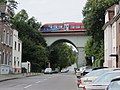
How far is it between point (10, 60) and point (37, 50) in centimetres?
2366

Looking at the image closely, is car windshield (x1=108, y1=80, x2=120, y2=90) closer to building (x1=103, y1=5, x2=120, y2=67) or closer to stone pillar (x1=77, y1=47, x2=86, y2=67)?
building (x1=103, y1=5, x2=120, y2=67)

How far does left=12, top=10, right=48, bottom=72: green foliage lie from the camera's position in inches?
3351

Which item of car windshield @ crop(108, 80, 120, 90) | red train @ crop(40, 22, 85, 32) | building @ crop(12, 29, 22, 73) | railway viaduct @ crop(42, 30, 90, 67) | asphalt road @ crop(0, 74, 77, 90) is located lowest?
asphalt road @ crop(0, 74, 77, 90)

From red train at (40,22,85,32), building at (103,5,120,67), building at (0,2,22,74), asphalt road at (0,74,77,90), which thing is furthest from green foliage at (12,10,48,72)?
asphalt road at (0,74,77,90)

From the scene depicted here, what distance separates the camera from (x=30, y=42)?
85562mm

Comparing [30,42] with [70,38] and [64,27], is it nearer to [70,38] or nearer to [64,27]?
[64,27]

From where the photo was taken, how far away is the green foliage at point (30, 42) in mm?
85125

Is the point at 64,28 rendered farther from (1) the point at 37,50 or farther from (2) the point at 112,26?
(2) the point at 112,26

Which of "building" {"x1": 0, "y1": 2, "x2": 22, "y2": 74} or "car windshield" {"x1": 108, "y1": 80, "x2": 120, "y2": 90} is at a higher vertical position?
"building" {"x1": 0, "y1": 2, "x2": 22, "y2": 74}

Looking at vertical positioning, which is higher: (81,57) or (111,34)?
(111,34)

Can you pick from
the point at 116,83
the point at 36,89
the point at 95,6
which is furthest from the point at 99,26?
the point at 116,83

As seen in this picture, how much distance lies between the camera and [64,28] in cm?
10200

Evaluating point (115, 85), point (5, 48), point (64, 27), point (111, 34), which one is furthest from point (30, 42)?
point (115, 85)

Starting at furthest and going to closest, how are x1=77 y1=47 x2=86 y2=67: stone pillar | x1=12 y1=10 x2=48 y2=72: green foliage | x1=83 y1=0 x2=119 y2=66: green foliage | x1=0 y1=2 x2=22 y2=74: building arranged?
1. x1=77 y1=47 x2=86 y2=67: stone pillar
2. x1=12 y1=10 x2=48 y2=72: green foliage
3. x1=83 y1=0 x2=119 y2=66: green foliage
4. x1=0 y1=2 x2=22 y2=74: building
